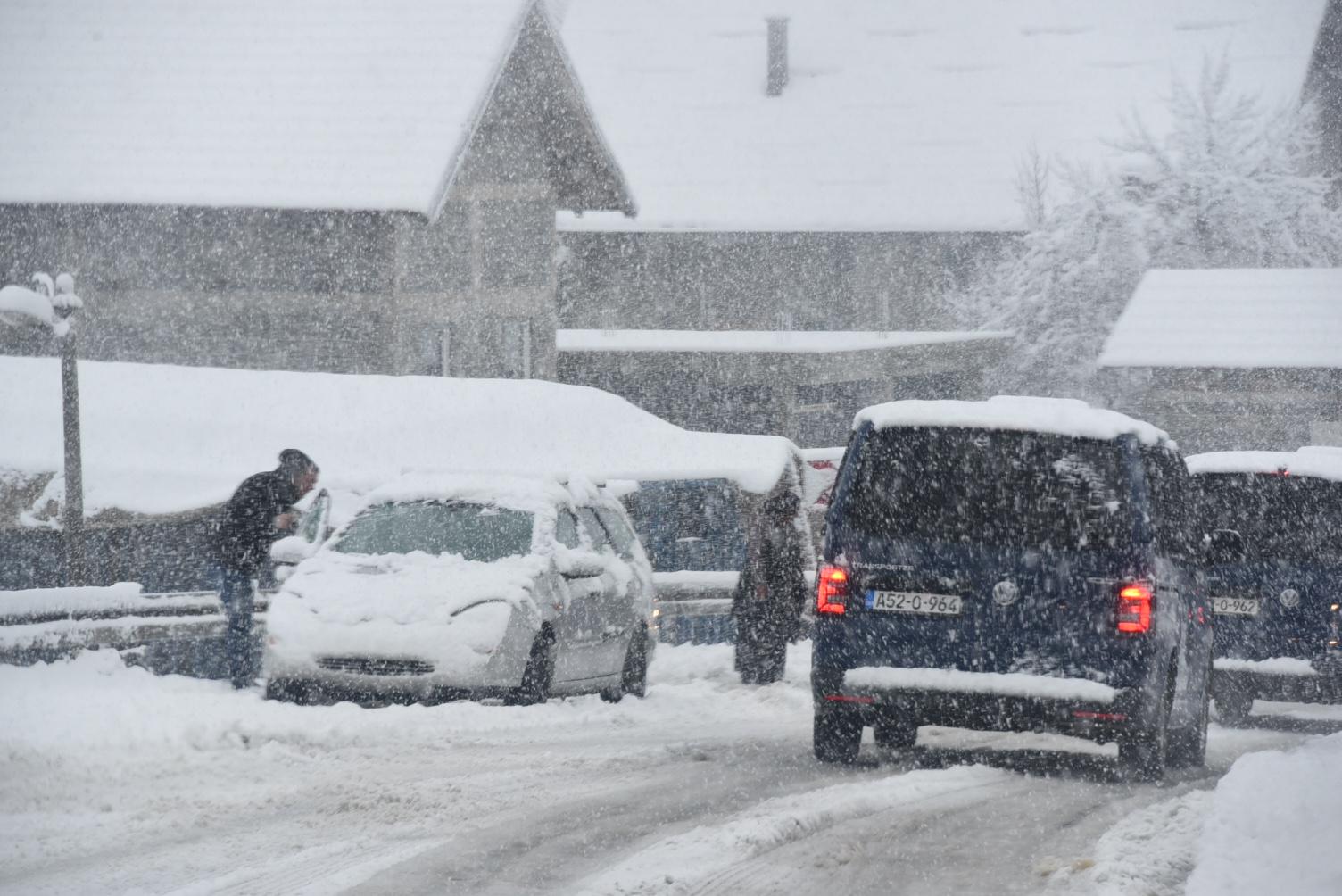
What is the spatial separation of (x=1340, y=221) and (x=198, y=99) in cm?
3230

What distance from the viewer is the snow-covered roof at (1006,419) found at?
959cm

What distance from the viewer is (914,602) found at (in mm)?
9547

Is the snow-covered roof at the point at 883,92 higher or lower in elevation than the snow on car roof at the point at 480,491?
higher

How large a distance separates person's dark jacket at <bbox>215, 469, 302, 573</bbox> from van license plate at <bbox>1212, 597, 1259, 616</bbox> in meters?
6.62

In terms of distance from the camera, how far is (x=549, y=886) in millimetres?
6672

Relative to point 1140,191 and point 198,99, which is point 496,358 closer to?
point 198,99

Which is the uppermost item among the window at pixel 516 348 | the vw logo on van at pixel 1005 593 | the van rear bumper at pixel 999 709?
the window at pixel 516 348

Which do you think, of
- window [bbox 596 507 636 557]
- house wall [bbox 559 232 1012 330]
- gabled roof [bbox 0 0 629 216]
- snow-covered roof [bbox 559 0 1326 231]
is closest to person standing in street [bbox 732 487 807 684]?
Result: window [bbox 596 507 636 557]

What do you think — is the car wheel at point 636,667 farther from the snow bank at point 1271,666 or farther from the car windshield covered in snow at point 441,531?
the snow bank at point 1271,666

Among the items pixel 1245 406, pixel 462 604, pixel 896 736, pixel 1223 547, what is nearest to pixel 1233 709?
pixel 1223 547

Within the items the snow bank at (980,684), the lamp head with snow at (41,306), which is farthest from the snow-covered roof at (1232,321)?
the snow bank at (980,684)

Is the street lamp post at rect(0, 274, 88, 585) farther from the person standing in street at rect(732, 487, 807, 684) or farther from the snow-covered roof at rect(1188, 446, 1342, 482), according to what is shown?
the snow-covered roof at rect(1188, 446, 1342, 482)

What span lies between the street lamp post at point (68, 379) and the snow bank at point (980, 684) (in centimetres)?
840

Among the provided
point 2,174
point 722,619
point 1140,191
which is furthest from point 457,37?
point 1140,191
